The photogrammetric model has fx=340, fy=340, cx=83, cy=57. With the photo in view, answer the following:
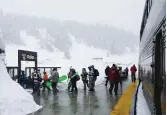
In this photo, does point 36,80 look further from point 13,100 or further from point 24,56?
point 13,100

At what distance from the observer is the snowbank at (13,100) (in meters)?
10.6

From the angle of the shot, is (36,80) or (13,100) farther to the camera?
(36,80)

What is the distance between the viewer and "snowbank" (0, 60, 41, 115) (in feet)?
34.8

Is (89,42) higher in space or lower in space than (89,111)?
higher

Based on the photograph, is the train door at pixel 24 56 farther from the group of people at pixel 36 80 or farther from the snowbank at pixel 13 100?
the snowbank at pixel 13 100

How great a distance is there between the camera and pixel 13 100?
11.3 meters

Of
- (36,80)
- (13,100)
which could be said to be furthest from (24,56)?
(13,100)

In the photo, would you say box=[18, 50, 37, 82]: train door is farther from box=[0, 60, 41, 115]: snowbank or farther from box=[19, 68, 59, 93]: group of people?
box=[0, 60, 41, 115]: snowbank

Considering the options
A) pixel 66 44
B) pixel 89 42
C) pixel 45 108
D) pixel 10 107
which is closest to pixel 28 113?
pixel 10 107

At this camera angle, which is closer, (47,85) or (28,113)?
(28,113)

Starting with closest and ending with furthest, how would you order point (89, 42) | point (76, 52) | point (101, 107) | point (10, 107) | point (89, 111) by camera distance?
point (10, 107) < point (89, 111) < point (101, 107) < point (76, 52) < point (89, 42)

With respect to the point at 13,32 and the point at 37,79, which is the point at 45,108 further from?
the point at 13,32

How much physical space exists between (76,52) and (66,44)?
22.1ft

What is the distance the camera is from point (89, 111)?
1164cm
